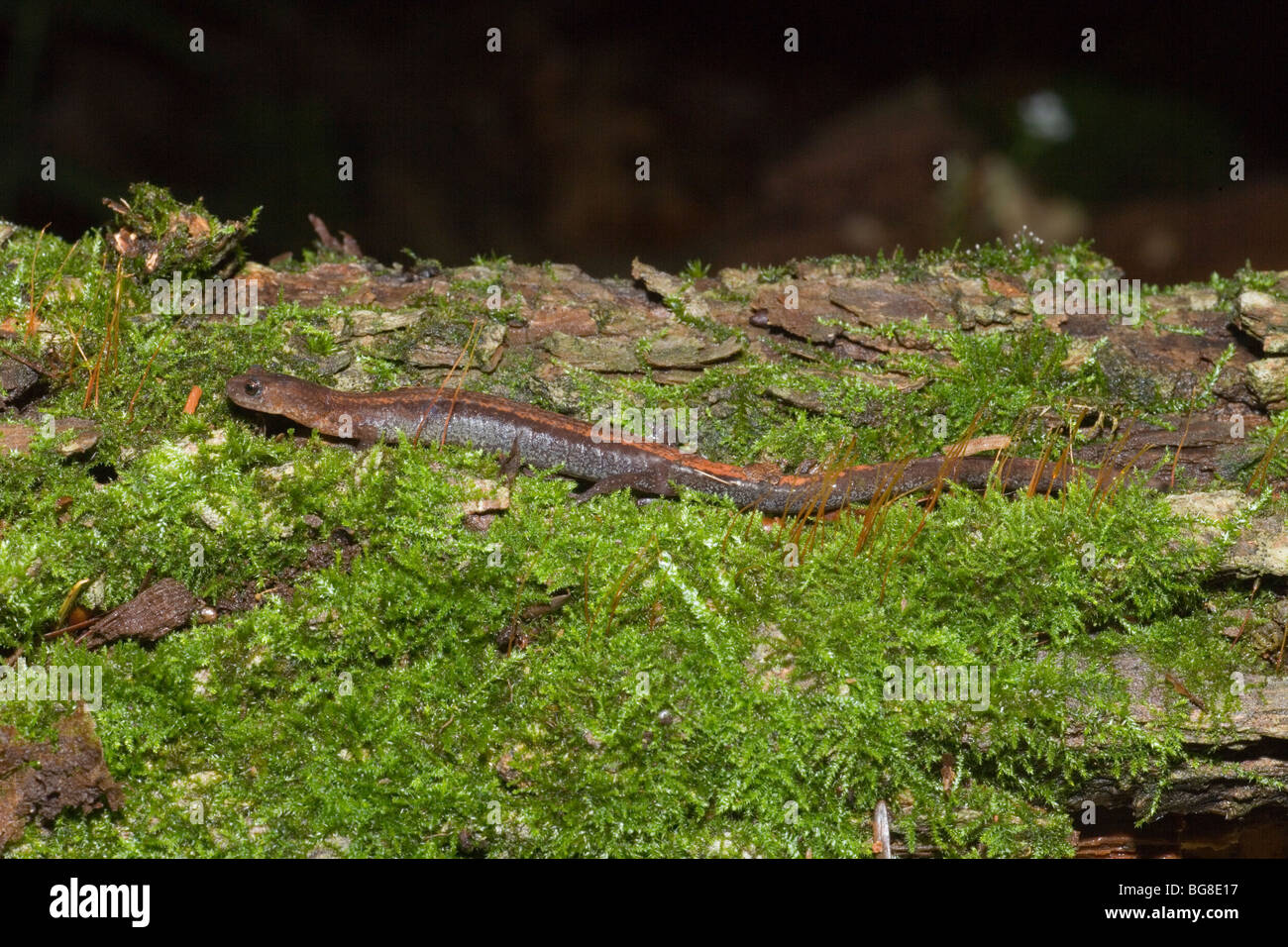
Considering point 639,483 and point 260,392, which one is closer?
point 260,392

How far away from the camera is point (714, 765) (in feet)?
11.2

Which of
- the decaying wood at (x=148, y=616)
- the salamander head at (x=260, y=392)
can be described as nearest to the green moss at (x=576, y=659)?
the decaying wood at (x=148, y=616)

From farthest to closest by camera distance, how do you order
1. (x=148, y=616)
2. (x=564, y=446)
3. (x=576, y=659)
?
(x=564, y=446) → (x=148, y=616) → (x=576, y=659)

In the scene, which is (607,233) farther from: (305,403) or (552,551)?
(552,551)

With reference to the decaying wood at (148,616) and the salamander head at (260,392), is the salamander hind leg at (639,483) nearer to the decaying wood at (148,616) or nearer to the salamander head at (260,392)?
the salamander head at (260,392)

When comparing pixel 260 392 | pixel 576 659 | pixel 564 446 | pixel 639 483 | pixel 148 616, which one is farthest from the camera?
pixel 564 446

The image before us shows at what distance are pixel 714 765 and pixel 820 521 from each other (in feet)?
4.01

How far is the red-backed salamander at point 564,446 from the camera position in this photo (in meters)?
4.57

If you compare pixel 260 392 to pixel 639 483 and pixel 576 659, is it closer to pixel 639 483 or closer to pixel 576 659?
pixel 639 483

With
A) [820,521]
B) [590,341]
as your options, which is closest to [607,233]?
[590,341]

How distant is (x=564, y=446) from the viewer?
494 centimetres

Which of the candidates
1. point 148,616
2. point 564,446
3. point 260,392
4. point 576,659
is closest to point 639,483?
point 564,446

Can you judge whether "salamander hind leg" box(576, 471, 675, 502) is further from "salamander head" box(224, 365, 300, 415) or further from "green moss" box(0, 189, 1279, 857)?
"salamander head" box(224, 365, 300, 415)

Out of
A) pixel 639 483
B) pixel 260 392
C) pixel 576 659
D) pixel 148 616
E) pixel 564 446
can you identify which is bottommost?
pixel 576 659
